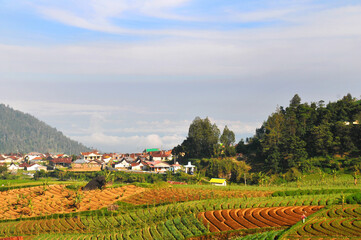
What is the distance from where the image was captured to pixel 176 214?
1567 inches

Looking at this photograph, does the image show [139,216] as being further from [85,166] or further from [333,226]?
[85,166]

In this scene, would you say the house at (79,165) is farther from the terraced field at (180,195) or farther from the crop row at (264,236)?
the crop row at (264,236)

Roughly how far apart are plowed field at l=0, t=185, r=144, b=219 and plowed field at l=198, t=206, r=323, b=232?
1787 cm

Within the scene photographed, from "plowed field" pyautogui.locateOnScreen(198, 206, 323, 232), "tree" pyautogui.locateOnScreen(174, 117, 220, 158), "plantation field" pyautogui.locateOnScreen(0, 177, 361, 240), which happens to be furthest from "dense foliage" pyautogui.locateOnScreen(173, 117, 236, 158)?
"plowed field" pyautogui.locateOnScreen(198, 206, 323, 232)

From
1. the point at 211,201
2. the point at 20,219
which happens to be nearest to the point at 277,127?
the point at 211,201

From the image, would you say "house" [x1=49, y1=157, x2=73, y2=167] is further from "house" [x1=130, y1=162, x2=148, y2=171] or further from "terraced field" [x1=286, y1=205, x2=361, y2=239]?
"terraced field" [x1=286, y1=205, x2=361, y2=239]

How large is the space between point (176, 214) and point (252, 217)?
8245mm

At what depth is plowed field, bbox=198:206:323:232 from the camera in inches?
1303

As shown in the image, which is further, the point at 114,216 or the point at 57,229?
the point at 114,216

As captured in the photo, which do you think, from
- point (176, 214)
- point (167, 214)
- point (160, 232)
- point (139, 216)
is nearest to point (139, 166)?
point (139, 216)

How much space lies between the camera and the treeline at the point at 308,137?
3164 inches

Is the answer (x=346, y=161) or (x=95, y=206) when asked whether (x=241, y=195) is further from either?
(x=346, y=161)

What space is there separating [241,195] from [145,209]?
40.9 feet

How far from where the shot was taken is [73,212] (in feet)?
Answer: 155
